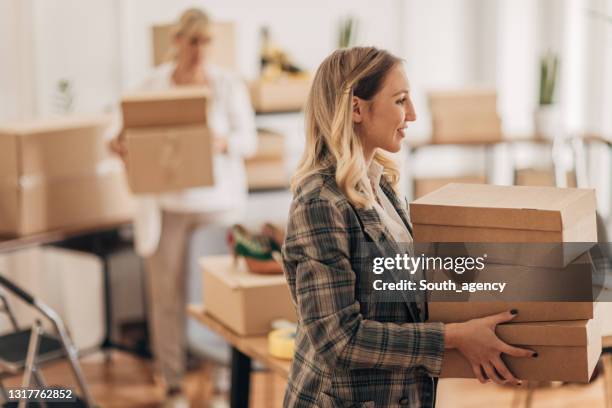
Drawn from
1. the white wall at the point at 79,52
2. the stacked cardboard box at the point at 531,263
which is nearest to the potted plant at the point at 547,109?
the white wall at the point at 79,52

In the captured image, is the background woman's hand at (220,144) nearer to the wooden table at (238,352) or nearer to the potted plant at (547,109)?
the wooden table at (238,352)

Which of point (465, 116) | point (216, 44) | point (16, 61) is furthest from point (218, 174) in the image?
point (16, 61)

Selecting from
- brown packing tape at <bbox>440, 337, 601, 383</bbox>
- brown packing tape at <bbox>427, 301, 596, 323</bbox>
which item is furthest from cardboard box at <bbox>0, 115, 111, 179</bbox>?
brown packing tape at <bbox>440, 337, 601, 383</bbox>

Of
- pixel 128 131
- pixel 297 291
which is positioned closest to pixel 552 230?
pixel 297 291

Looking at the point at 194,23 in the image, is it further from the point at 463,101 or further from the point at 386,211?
the point at 386,211

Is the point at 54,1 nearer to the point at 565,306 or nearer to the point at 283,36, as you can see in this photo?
the point at 283,36

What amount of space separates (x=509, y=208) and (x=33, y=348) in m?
2.13

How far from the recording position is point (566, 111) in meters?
5.64

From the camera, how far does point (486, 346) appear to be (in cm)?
190

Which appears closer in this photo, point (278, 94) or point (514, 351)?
point (514, 351)

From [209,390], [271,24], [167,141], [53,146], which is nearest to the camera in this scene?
[167,141]

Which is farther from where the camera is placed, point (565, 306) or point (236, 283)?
point (236, 283)

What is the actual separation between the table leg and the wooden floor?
1.10m

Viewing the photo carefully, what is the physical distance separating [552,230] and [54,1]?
12.7 feet
